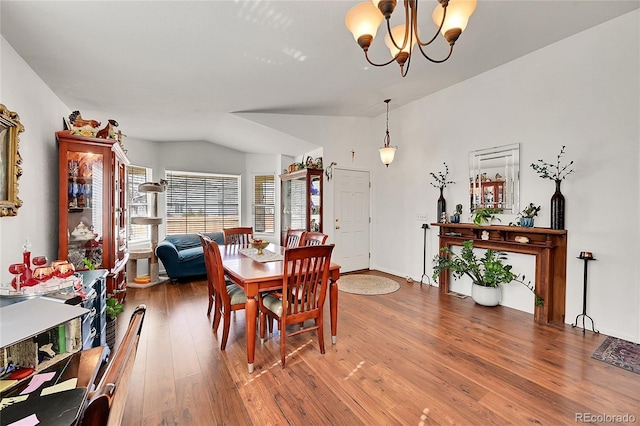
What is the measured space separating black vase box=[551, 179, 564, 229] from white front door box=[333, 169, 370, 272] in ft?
9.77

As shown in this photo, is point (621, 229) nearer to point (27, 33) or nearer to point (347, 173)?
point (347, 173)

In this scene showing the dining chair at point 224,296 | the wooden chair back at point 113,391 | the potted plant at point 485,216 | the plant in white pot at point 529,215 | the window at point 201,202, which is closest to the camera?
the wooden chair back at point 113,391

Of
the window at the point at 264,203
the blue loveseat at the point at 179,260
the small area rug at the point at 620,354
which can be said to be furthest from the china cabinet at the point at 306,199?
the small area rug at the point at 620,354

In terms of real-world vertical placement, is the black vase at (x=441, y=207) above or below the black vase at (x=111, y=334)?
above

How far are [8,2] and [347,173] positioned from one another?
438cm

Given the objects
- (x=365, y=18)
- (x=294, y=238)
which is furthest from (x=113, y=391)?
(x=294, y=238)

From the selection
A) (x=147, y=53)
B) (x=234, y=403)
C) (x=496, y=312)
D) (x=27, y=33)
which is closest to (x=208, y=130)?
(x=147, y=53)

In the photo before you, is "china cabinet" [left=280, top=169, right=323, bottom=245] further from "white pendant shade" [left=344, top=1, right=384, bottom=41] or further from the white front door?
"white pendant shade" [left=344, top=1, right=384, bottom=41]

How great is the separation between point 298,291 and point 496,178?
10.1 ft

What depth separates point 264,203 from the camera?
6402 millimetres

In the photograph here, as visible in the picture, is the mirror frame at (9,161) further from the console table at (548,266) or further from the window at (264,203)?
the console table at (548,266)

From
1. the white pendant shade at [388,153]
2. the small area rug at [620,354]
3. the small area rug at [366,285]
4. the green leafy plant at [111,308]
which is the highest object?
the white pendant shade at [388,153]

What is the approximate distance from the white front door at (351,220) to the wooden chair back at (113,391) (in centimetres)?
450

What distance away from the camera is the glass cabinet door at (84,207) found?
9.20 ft
